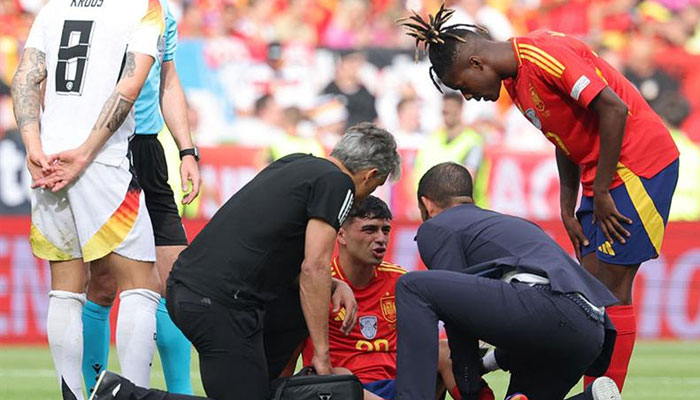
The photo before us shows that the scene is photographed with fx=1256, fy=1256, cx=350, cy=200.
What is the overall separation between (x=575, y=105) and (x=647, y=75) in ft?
31.9

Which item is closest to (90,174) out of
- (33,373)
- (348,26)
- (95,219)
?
(95,219)

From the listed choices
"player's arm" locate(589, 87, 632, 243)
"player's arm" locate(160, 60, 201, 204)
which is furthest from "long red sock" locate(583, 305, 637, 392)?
"player's arm" locate(160, 60, 201, 204)

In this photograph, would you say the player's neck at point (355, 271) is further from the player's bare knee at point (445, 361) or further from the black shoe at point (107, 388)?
the black shoe at point (107, 388)

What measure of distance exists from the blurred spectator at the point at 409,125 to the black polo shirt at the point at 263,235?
877 centimetres

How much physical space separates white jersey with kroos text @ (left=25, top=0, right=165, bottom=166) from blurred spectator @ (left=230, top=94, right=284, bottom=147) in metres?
8.56

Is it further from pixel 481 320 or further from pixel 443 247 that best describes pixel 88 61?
pixel 481 320

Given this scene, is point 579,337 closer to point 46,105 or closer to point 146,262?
point 146,262

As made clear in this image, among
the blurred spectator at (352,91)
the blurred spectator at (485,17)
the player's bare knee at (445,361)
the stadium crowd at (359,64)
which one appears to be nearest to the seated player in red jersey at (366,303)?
the player's bare knee at (445,361)

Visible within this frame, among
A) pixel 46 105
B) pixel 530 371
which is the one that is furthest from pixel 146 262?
pixel 530 371

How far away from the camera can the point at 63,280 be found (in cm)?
568

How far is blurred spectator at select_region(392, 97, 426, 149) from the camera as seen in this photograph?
14219mm

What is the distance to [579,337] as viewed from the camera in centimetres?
537

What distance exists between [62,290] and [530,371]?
215 centimetres

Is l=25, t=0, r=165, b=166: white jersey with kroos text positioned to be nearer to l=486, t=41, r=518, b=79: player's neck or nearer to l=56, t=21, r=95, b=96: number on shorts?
l=56, t=21, r=95, b=96: number on shorts
